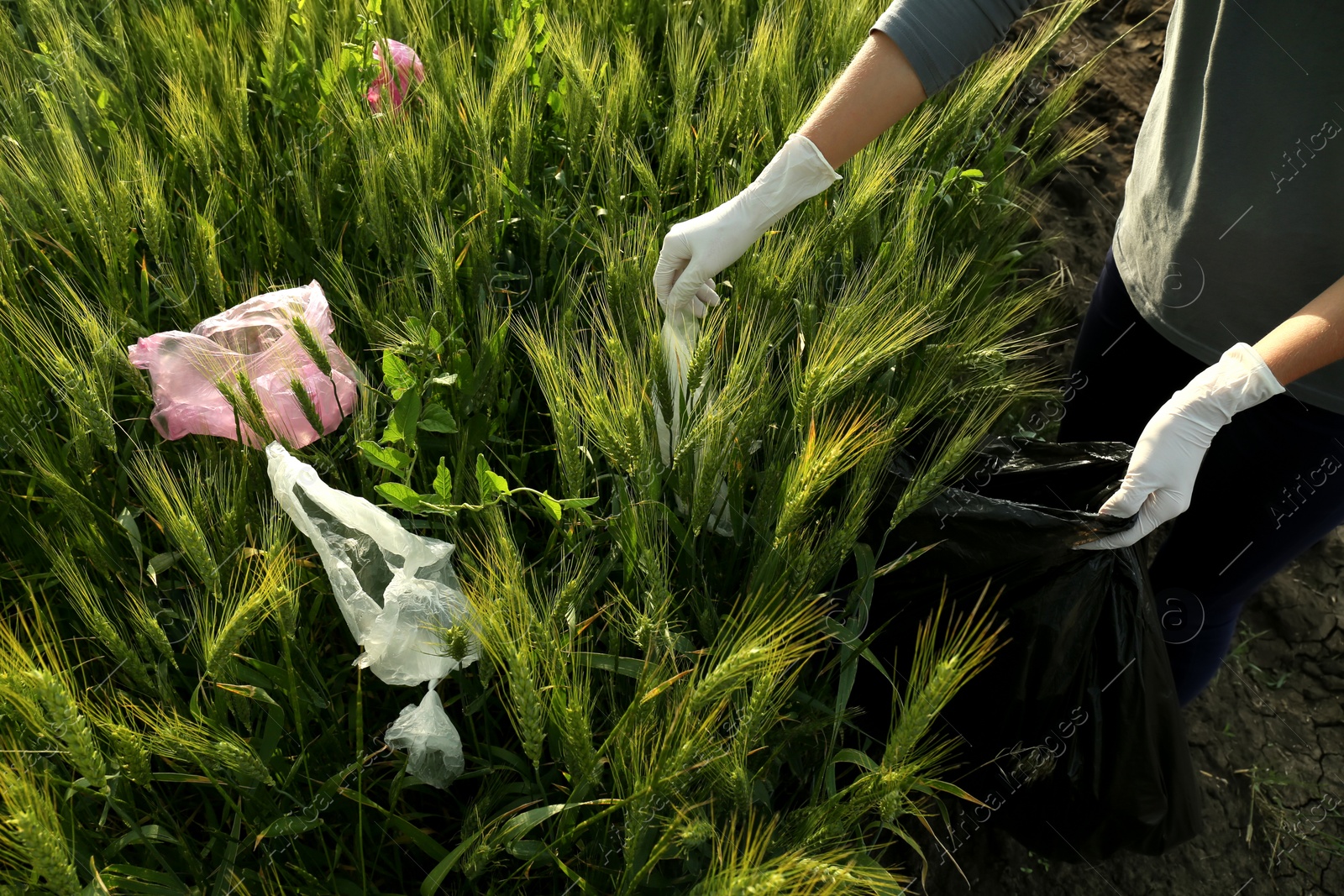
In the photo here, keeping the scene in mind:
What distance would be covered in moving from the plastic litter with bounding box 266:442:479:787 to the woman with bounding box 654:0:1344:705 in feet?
1.76

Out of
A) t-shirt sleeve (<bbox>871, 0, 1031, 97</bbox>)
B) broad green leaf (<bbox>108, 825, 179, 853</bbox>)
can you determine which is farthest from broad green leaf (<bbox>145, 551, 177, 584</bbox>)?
t-shirt sleeve (<bbox>871, 0, 1031, 97</bbox>)

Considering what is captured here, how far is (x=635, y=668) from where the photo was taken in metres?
1.00

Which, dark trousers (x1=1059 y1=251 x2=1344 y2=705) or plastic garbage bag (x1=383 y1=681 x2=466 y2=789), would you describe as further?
dark trousers (x1=1059 y1=251 x2=1344 y2=705)

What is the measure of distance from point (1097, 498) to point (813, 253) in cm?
52

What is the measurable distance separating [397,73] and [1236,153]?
1384 mm

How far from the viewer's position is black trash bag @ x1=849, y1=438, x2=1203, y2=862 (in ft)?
3.84

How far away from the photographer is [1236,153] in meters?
1.23

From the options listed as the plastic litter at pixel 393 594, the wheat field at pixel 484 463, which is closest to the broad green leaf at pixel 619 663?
the wheat field at pixel 484 463

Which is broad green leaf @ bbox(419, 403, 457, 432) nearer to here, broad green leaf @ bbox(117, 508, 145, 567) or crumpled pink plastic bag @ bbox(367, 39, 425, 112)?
broad green leaf @ bbox(117, 508, 145, 567)

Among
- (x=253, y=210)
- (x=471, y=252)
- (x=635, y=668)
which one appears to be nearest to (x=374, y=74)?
(x=253, y=210)

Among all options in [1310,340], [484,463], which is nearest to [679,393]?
[484,463]

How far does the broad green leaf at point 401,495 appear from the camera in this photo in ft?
3.08

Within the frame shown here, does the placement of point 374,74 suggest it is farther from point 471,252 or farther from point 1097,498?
point 1097,498

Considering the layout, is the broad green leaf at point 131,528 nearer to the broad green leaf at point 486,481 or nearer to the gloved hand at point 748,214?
the broad green leaf at point 486,481
